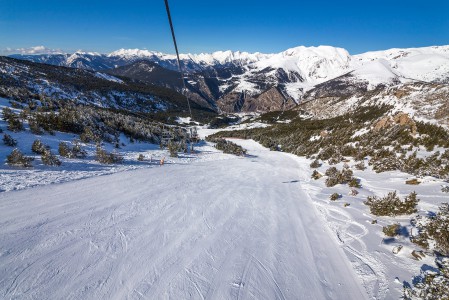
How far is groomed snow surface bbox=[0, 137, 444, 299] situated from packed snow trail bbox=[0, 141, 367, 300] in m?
0.02

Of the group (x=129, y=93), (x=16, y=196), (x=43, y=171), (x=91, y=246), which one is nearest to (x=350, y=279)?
(x=91, y=246)

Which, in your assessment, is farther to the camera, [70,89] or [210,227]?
[70,89]

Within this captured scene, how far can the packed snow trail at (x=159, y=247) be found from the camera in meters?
3.95

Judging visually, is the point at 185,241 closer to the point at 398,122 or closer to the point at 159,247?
the point at 159,247

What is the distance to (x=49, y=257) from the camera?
434 centimetres

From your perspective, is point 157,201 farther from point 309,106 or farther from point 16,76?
point 16,76

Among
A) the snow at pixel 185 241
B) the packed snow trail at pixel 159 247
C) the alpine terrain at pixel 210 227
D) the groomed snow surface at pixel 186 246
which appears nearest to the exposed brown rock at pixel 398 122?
the alpine terrain at pixel 210 227

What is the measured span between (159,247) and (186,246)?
0.60 meters

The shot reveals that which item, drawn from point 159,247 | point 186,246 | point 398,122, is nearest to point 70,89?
point 398,122

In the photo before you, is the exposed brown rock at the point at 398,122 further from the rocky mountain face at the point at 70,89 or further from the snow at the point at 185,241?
the rocky mountain face at the point at 70,89

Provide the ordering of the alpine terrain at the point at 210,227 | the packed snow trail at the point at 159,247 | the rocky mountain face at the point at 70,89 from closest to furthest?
the packed snow trail at the point at 159,247 < the alpine terrain at the point at 210,227 < the rocky mountain face at the point at 70,89

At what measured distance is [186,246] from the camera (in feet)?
17.1

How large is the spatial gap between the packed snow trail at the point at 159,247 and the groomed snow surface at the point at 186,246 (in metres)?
0.02

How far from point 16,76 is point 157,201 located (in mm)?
93961
